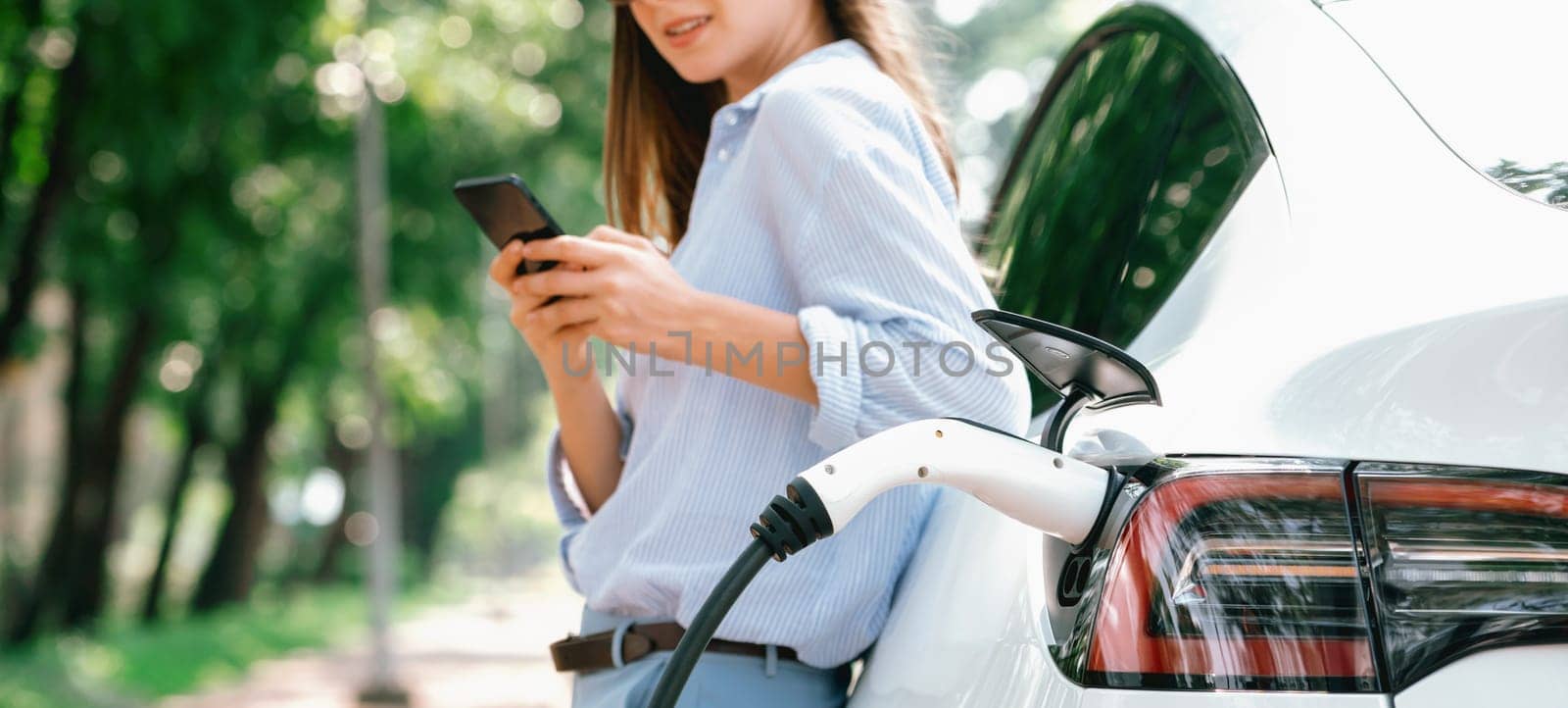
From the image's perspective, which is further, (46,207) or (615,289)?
(46,207)

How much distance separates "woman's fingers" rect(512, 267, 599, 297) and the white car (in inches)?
18.2

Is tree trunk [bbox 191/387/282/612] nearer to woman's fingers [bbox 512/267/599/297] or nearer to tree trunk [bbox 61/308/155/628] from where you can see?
tree trunk [bbox 61/308/155/628]

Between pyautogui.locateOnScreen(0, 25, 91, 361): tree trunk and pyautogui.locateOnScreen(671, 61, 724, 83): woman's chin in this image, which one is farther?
pyautogui.locateOnScreen(0, 25, 91, 361): tree trunk

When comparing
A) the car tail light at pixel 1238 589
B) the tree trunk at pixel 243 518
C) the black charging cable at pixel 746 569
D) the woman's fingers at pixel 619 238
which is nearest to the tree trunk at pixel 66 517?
the tree trunk at pixel 243 518

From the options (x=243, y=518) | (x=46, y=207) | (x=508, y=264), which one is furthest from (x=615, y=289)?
(x=243, y=518)

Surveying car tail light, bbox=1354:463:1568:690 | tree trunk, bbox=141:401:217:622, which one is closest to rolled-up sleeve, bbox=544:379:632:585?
car tail light, bbox=1354:463:1568:690

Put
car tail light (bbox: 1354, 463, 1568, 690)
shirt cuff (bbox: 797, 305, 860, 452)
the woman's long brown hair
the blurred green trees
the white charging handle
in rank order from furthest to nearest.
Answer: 1. the blurred green trees
2. the woman's long brown hair
3. shirt cuff (bbox: 797, 305, 860, 452)
4. the white charging handle
5. car tail light (bbox: 1354, 463, 1568, 690)

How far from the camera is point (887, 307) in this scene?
5.14 feet

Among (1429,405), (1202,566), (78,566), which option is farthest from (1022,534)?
(78,566)

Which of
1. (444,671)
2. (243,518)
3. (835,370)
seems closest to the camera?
(835,370)

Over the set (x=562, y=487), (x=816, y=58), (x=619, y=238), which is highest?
(x=816, y=58)

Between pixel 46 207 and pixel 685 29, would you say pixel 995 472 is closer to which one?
pixel 685 29

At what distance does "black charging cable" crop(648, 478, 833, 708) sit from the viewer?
123 centimetres

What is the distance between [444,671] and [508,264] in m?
15.2
